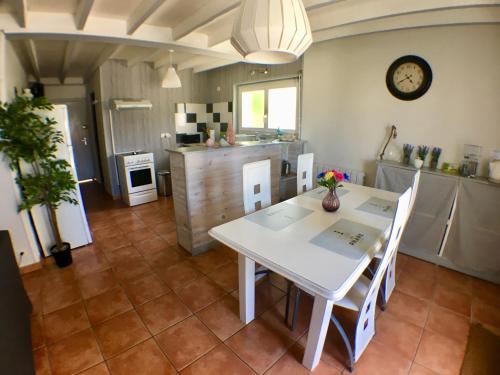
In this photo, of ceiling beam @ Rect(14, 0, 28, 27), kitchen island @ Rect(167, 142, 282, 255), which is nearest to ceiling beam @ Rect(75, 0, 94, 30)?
ceiling beam @ Rect(14, 0, 28, 27)

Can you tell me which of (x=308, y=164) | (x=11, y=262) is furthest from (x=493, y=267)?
(x=11, y=262)

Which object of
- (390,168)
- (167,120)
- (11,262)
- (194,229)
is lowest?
(194,229)

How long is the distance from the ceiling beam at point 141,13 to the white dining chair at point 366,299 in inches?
85.0

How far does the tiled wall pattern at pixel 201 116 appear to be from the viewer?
17.5 ft

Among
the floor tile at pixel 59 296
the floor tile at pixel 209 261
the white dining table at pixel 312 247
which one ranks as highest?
the white dining table at pixel 312 247

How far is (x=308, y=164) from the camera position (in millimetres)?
2842

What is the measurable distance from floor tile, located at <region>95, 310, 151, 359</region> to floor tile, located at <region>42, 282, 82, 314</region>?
49cm

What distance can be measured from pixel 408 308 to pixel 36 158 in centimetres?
357

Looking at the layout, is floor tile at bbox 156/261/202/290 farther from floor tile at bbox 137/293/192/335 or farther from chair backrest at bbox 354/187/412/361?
chair backrest at bbox 354/187/412/361

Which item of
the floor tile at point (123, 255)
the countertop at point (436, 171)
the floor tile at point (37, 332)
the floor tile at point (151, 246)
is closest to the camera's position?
the floor tile at point (37, 332)

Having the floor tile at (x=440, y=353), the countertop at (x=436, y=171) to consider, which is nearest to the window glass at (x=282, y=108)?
the countertop at (x=436, y=171)

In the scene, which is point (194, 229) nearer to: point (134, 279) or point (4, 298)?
point (134, 279)

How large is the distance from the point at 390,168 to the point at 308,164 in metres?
0.92

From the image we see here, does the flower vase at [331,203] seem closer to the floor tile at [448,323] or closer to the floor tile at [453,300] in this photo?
the floor tile at [448,323]
